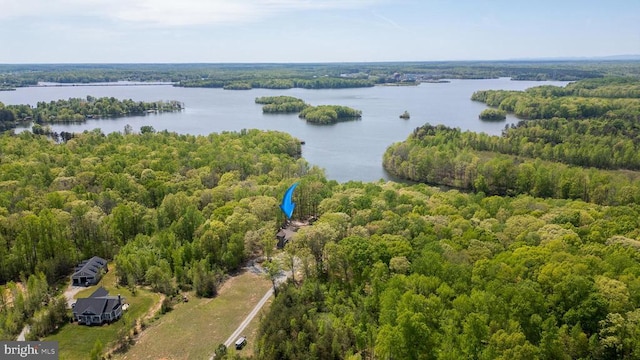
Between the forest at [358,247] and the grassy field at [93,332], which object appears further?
the grassy field at [93,332]

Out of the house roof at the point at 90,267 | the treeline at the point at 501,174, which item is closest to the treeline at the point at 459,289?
the house roof at the point at 90,267

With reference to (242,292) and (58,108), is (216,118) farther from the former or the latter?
(242,292)

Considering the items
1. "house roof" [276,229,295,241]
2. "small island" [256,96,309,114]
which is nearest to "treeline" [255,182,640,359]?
"house roof" [276,229,295,241]

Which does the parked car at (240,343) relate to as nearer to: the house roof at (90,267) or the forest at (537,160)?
the house roof at (90,267)

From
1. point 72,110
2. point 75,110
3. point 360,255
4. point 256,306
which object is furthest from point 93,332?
point 75,110

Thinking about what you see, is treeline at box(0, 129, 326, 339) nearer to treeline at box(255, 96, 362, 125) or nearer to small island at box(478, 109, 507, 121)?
treeline at box(255, 96, 362, 125)

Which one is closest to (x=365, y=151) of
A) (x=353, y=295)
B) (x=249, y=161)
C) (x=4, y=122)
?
(x=249, y=161)
